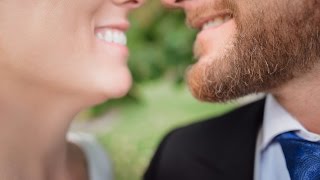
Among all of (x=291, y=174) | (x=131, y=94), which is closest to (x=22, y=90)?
(x=291, y=174)

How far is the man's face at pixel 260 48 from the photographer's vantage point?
1315mm

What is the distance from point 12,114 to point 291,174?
65 centimetres

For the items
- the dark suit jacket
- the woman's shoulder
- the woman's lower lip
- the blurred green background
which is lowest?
the blurred green background

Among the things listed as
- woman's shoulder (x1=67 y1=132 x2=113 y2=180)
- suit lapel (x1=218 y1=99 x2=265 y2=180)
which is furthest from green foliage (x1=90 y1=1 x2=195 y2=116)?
suit lapel (x1=218 y1=99 x2=265 y2=180)

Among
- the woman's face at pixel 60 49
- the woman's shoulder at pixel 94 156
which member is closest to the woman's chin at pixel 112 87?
the woman's face at pixel 60 49

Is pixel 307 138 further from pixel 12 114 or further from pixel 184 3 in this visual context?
pixel 12 114

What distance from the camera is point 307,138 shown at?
1.34 m

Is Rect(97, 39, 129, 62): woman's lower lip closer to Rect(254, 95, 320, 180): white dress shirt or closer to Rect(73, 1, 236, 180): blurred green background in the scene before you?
Rect(254, 95, 320, 180): white dress shirt

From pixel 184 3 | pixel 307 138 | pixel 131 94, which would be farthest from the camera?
pixel 131 94

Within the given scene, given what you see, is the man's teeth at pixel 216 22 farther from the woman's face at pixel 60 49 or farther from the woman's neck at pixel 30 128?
the woman's neck at pixel 30 128

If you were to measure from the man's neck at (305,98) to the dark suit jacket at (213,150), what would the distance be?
0.18 metres

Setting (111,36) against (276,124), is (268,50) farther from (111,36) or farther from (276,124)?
(111,36)

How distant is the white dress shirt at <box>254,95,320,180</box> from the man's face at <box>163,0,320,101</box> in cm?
10

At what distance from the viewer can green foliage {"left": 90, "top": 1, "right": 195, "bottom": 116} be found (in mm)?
2469
